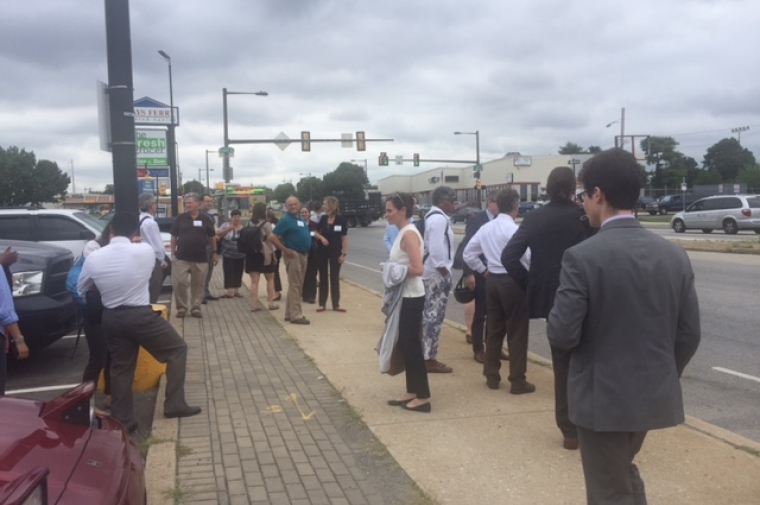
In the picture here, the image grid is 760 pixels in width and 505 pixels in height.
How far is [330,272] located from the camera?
1177cm

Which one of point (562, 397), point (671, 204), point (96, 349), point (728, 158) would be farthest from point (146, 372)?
point (728, 158)

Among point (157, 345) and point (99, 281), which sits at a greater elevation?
point (99, 281)

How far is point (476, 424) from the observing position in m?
5.73

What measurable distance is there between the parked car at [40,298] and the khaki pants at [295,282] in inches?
123

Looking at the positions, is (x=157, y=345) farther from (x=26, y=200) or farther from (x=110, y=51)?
(x=26, y=200)

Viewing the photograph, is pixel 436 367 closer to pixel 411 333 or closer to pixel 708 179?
pixel 411 333

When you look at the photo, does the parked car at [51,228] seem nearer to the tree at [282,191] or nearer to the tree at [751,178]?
the tree at [751,178]

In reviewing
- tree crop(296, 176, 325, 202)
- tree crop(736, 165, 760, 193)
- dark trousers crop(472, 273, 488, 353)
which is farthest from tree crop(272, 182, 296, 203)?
dark trousers crop(472, 273, 488, 353)

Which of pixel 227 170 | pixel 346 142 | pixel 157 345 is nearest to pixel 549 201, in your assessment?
pixel 157 345

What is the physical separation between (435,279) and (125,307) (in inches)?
123

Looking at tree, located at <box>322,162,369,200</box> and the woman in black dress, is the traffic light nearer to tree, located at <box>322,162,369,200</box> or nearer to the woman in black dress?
the woman in black dress

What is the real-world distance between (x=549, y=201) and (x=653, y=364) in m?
2.71

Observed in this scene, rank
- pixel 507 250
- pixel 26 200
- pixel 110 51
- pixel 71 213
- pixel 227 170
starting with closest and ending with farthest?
pixel 507 250
pixel 110 51
pixel 71 213
pixel 227 170
pixel 26 200

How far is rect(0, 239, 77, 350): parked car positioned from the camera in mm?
7602
